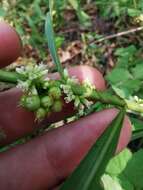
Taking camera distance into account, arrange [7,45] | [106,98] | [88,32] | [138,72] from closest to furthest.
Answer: [106,98], [7,45], [138,72], [88,32]

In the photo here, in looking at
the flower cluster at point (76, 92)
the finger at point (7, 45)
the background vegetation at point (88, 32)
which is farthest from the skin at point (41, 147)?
the background vegetation at point (88, 32)

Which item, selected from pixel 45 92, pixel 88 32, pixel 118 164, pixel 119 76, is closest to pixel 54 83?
pixel 45 92

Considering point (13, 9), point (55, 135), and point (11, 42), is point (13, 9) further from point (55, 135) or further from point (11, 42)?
point (55, 135)

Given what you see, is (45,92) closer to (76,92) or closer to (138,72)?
(76,92)

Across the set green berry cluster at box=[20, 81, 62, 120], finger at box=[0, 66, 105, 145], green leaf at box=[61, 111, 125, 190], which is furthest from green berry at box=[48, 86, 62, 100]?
finger at box=[0, 66, 105, 145]

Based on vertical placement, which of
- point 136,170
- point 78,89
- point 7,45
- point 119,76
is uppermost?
point 7,45

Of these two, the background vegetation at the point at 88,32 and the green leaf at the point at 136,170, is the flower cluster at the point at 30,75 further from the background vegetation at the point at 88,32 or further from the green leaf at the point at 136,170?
the background vegetation at the point at 88,32
